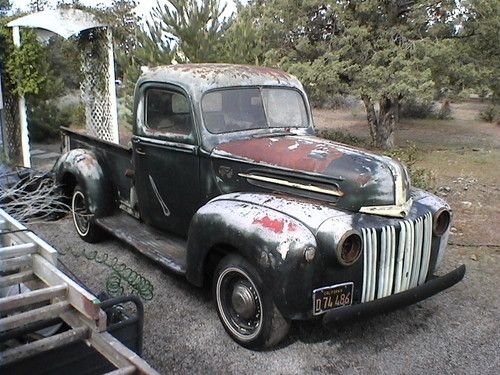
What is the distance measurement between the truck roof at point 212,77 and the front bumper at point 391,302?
7.08 ft

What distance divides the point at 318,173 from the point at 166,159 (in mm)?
1513

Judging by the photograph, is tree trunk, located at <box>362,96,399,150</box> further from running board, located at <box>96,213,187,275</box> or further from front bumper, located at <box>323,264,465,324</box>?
front bumper, located at <box>323,264,465,324</box>

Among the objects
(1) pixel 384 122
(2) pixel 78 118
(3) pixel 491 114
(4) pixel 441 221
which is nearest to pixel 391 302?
(4) pixel 441 221

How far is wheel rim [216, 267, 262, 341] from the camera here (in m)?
3.40

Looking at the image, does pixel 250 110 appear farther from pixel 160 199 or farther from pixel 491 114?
pixel 491 114

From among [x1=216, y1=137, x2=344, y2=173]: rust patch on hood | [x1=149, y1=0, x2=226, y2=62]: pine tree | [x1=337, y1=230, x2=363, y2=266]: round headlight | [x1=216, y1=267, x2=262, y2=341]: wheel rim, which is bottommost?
[x1=216, y1=267, x2=262, y2=341]: wheel rim

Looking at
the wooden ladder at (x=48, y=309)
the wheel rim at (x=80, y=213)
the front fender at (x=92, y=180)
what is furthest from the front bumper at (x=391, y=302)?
the wheel rim at (x=80, y=213)

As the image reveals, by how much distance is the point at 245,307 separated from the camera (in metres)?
3.44

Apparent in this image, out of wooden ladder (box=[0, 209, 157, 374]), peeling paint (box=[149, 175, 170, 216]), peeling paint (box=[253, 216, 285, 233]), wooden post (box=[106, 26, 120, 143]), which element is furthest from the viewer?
wooden post (box=[106, 26, 120, 143])

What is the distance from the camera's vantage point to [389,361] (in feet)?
11.1

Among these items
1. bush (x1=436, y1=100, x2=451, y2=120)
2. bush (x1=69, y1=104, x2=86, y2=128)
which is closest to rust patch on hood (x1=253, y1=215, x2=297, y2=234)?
bush (x1=69, y1=104, x2=86, y2=128)

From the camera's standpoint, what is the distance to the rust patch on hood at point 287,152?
3.57 m

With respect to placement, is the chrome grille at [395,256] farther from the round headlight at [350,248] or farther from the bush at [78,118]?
the bush at [78,118]

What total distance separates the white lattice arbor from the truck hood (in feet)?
18.4
